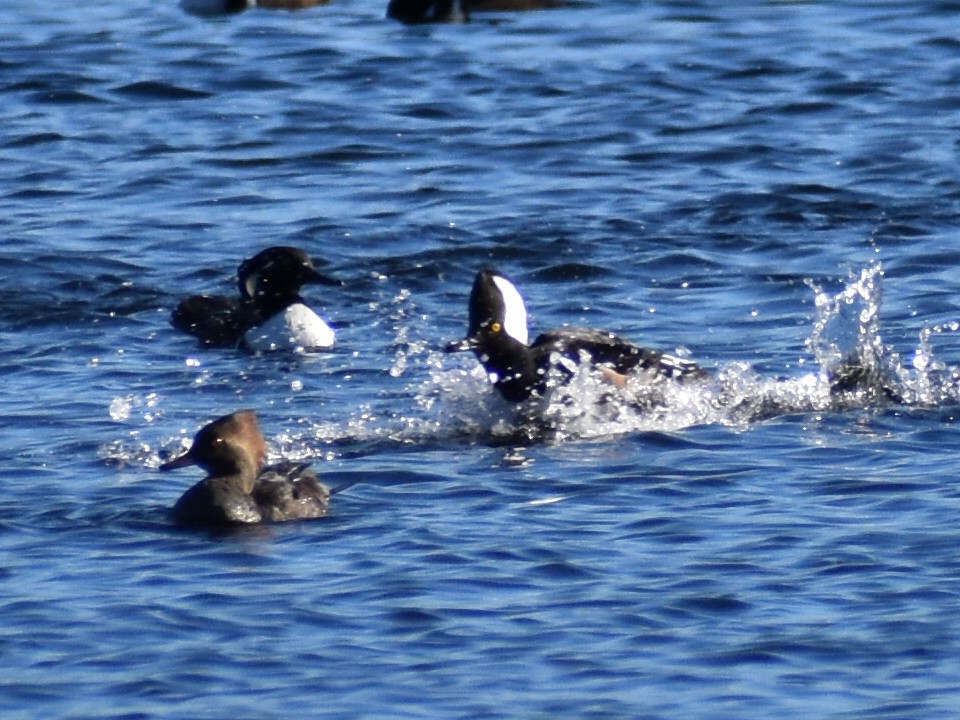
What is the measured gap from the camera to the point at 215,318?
13250mm

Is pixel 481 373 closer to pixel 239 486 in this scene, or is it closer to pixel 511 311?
pixel 511 311

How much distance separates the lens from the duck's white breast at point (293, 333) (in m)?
12.9

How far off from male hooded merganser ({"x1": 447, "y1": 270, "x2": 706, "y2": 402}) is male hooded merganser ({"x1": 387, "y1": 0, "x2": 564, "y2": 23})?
12841 mm

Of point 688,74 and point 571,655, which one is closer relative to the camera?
point 571,655

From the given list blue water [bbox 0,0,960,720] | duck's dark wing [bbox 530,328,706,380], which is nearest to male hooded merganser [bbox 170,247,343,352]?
blue water [bbox 0,0,960,720]

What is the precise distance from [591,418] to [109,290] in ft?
13.8

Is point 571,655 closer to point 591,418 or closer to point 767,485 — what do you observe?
point 767,485

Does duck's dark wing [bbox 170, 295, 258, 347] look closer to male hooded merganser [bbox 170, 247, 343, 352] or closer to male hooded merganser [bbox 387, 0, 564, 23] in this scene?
male hooded merganser [bbox 170, 247, 343, 352]

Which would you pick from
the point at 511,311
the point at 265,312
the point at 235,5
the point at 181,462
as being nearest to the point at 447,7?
the point at 235,5

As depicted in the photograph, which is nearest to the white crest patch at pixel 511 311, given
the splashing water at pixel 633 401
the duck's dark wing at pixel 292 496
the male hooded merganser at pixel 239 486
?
the splashing water at pixel 633 401

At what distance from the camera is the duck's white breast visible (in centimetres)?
1290

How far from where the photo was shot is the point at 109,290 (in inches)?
556

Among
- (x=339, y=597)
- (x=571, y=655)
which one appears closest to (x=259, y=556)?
(x=339, y=597)

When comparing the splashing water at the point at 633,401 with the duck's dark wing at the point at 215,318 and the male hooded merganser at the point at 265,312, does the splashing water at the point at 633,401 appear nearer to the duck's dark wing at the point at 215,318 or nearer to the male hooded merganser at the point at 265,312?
the male hooded merganser at the point at 265,312
